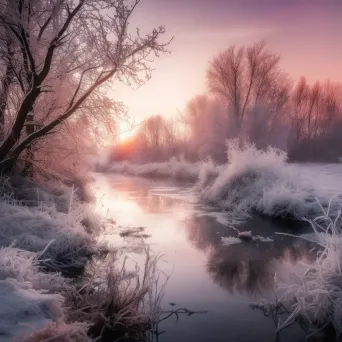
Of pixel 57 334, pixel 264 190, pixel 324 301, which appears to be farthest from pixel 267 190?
pixel 57 334

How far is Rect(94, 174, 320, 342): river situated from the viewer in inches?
174

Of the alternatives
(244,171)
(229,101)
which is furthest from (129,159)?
(244,171)

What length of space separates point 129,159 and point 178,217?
A: 41674 mm

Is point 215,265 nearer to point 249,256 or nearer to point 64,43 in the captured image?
point 249,256

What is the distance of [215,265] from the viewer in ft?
23.0

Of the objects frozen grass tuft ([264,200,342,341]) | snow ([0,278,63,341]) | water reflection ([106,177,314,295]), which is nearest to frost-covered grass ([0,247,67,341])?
snow ([0,278,63,341])

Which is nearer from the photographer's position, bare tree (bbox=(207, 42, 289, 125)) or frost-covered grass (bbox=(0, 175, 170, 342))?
frost-covered grass (bbox=(0, 175, 170, 342))

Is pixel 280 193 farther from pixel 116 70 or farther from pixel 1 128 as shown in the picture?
pixel 1 128

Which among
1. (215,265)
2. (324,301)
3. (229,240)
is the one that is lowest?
(215,265)

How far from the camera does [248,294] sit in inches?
220

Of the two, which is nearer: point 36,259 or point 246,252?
point 36,259

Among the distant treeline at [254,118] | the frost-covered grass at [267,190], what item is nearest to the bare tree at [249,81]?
the distant treeline at [254,118]

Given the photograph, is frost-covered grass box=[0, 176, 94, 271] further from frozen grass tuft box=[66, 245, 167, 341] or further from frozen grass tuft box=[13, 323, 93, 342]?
frozen grass tuft box=[13, 323, 93, 342]

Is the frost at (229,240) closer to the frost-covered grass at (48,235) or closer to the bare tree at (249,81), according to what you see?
the frost-covered grass at (48,235)
